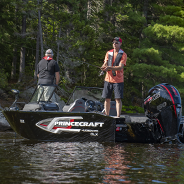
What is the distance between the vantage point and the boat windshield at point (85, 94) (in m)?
8.11

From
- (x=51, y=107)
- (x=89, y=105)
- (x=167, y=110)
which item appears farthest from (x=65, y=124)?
(x=167, y=110)

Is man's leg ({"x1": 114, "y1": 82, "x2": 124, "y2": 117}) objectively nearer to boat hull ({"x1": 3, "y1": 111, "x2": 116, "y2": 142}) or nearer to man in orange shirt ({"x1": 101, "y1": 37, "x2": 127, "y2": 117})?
man in orange shirt ({"x1": 101, "y1": 37, "x2": 127, "y2": 117})

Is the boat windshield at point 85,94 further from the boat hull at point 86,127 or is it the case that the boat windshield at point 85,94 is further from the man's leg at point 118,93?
the man's leg at point 118,93

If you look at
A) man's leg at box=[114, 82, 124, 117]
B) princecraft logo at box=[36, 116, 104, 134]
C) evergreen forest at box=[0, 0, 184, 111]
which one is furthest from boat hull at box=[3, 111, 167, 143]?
evergreen forest at box=[0, 0, 184, 111]

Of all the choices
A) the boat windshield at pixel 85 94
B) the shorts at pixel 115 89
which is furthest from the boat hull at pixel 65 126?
the boat windshield at pixel 85 94

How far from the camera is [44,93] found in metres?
7.47

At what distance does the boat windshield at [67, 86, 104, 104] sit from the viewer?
8109 millimetres

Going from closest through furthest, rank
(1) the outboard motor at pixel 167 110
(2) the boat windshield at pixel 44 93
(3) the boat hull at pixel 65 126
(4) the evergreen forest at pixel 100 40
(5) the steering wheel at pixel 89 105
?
(1) the outboard motor at pixel 167 110
(3) the boat hull at pixel 65 126
(2) the boat windshield at pixel 44 93
(5) the steering wheel at pixel 89 105
(4) the evergreen forest at pixel 100 40

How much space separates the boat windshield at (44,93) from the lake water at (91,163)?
1224 millimetres

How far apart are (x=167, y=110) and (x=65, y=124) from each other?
2.09 metres

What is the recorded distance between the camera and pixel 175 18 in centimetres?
1764

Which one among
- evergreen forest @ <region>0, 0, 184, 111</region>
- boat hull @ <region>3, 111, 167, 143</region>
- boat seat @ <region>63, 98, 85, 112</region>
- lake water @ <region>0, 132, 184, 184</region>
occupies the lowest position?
lake water @ <region>0, 132, 184, 184</region>

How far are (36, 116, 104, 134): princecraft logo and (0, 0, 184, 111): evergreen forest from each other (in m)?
9.32

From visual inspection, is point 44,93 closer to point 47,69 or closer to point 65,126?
point 47,69
